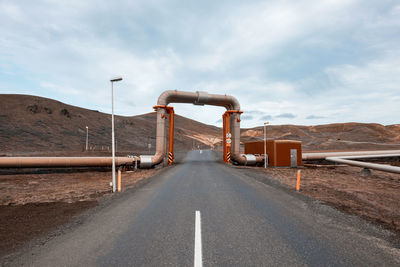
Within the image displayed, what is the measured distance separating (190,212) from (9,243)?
476 centimetres

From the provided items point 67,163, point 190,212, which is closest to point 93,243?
point 190,212

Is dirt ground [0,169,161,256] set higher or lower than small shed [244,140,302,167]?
lower

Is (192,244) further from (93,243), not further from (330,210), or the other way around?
(330,210)

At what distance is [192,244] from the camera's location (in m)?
4.72

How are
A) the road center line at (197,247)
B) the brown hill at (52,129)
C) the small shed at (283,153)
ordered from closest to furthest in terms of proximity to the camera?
the road center line at (197,247)
the small shed at (283,153)
the brown hill at (52,129)

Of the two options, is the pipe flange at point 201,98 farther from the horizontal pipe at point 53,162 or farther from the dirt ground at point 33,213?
the dirt ground at point 33,213

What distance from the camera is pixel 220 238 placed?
505 cm

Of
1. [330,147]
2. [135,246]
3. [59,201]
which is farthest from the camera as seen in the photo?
[330,147]

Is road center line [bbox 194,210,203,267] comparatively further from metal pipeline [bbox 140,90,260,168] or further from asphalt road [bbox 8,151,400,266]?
metal pipeline [bbox 140,90,260,168]

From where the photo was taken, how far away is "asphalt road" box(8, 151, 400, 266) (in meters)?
4.14

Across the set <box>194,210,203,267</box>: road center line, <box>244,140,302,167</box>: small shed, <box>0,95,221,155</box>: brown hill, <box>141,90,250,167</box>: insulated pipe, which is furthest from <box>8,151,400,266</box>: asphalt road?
<box>0,95,221,155</box>: brown hill

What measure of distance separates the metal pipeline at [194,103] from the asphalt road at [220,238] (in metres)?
14.8

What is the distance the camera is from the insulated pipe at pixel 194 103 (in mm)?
23239

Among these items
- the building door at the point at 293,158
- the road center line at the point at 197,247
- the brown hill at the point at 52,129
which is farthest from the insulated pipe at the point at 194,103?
the brown hill at the point at 52,129
